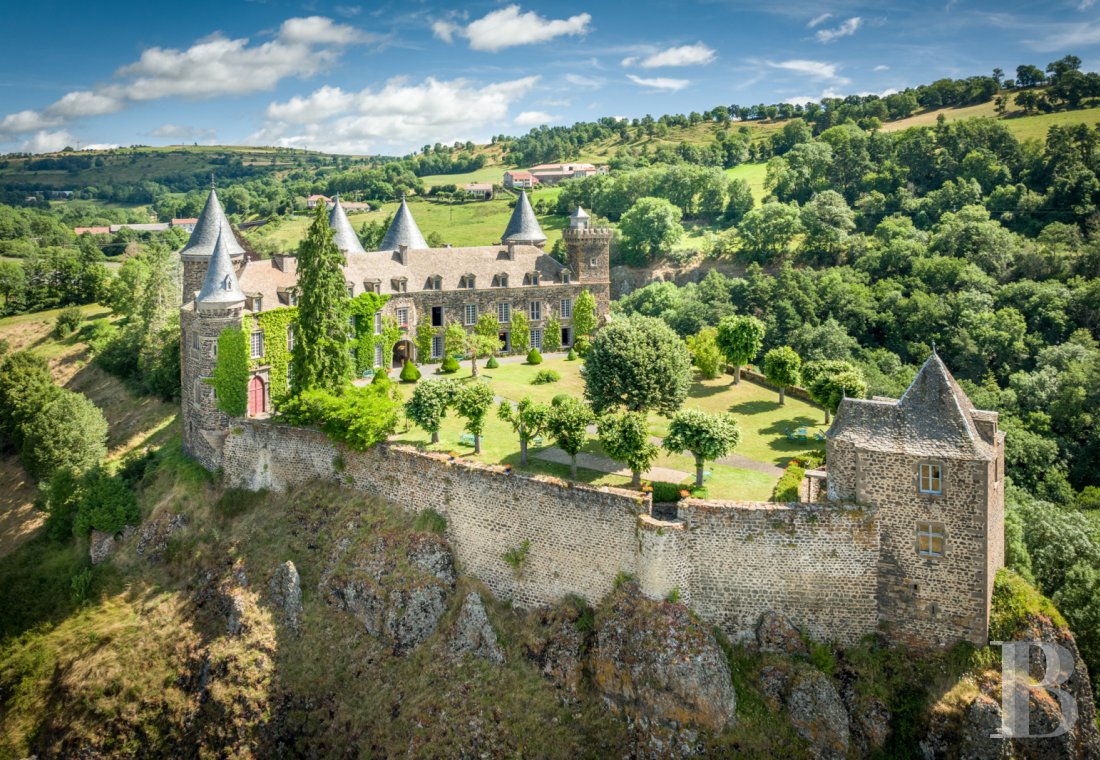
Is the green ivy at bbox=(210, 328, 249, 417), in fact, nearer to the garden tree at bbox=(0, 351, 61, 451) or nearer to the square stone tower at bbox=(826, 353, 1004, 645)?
the garden tree at bbox=(0, 351, 61, 451)

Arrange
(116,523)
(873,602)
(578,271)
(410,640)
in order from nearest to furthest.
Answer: (873,602) < (410,640) < (116,523) < (578,271)

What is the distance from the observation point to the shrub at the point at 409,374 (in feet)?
181

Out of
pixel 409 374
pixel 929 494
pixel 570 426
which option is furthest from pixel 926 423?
pixel 409 374

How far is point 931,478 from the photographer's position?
99.3 feet

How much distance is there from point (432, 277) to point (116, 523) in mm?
25870

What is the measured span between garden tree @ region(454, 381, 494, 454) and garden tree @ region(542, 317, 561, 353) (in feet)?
76.7

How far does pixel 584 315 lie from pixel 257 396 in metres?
26.0

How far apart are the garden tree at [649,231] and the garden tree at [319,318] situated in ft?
174

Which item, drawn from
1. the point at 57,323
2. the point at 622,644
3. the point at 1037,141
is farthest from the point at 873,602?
the point at 57,323

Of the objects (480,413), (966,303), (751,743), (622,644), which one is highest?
(966,303)

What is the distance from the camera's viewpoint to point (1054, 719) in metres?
28.8

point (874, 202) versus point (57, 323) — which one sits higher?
point (874, 202)

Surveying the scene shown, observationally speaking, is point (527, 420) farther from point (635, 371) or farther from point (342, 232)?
point (342, 232)

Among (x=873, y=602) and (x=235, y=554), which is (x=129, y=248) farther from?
(x=873, y=602)
